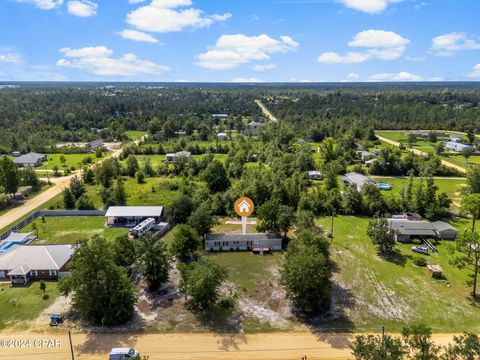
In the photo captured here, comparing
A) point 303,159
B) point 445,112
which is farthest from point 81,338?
point 445,112

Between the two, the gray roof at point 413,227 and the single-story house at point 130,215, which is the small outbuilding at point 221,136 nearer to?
the single-story house at point 130,215

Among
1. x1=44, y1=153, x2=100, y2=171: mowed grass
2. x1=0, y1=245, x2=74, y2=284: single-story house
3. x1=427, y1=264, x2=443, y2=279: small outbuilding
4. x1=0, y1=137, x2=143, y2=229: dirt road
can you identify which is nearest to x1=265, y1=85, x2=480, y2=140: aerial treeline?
x1=44, y1=153, x2=100, y2=171: mowed grass

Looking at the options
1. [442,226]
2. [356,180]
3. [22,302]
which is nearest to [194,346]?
[22,302]

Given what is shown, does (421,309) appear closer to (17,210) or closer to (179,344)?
(179,344)

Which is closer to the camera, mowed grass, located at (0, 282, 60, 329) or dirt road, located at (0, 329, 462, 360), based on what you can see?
dirt road, located at (0, 329, 462, 360)

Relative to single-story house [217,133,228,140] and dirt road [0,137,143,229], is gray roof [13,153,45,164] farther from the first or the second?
single-story house [217,133,228,140]
